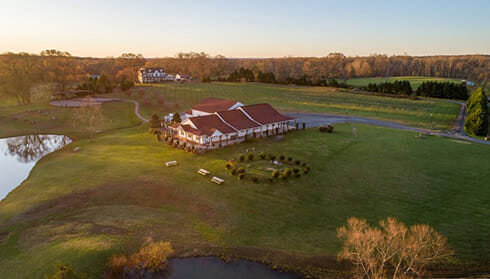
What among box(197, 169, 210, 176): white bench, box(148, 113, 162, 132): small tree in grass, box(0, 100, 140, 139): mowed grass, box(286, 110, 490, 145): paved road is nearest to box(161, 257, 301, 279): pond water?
box(197, 169, 210, 176): white bench

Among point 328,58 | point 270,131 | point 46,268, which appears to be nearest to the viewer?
point 46,268

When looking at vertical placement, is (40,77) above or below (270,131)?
above

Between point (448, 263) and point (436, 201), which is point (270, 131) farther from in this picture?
point (448, 263)

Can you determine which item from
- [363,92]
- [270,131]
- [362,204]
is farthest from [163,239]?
[363,92]

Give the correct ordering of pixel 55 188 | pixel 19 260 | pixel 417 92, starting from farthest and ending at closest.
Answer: pixel 417 92, pixel 55 188, pixel 19 260

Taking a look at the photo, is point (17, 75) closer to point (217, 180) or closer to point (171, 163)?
point (171, 163)

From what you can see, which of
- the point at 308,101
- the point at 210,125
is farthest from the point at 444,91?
the point at 210,125

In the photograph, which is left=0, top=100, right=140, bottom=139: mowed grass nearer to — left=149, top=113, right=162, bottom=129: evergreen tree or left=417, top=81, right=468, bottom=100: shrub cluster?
left=149, top=113, right=162, bottom=129: evergreen tree
